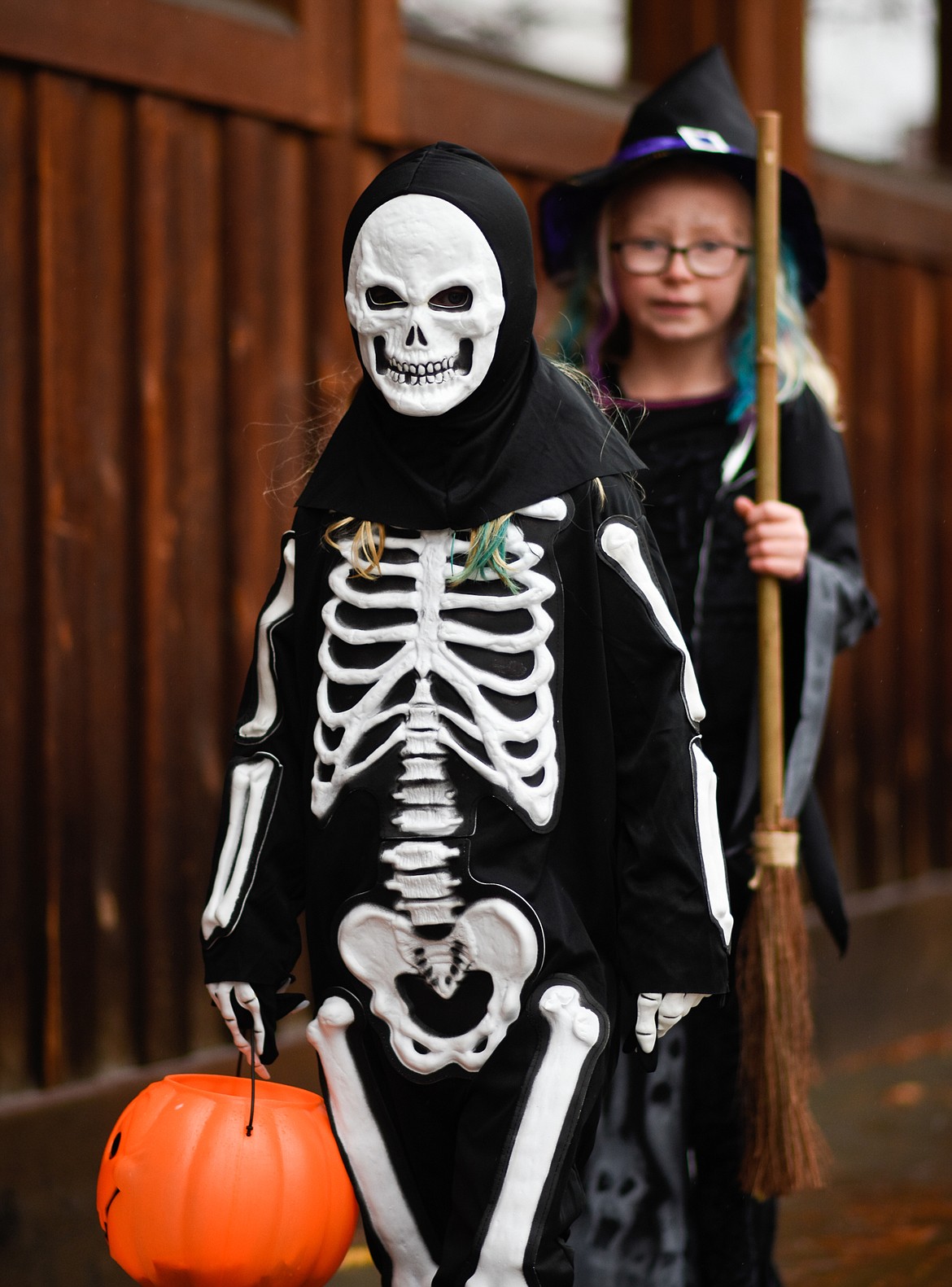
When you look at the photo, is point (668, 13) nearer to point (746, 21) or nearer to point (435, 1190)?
point (746, 21)

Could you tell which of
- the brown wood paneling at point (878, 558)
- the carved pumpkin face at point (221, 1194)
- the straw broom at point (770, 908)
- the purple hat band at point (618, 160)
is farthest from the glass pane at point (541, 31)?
the carved pumpkin face at point (221, 1194)

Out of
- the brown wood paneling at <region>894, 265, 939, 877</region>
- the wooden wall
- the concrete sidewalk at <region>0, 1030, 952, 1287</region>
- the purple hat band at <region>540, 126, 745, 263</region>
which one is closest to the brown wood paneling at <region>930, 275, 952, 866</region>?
the brown wood paneling at <region>894, 265, 939, 877</region>

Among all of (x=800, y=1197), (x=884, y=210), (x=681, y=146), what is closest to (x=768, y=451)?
(x=681, y=146)

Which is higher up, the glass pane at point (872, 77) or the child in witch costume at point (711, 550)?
the glass pane at point (872, 77)

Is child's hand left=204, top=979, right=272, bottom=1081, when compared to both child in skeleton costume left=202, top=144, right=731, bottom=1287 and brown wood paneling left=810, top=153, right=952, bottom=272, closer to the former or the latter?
child in skeleton costume left=202, top=144, right=731, bottom=1287

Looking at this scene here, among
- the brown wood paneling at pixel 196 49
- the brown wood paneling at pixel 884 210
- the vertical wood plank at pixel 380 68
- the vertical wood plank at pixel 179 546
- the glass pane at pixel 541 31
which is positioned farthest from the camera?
the brown wood paneling at pixel 884 210

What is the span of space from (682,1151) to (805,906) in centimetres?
295

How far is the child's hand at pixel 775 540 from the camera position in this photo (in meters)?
3.29

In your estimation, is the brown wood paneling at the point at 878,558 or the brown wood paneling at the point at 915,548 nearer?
the brown wood paneling at the point at 878,558

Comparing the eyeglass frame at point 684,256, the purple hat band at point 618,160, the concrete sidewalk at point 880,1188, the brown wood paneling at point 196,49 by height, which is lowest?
the concrete sidewalk at point 880,1188

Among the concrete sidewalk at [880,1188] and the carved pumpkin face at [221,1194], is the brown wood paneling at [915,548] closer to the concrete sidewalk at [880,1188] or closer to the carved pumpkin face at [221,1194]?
the concrete sidewalk at [880,1188]

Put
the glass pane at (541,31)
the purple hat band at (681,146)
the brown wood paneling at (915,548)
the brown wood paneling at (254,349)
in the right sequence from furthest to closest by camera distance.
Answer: the brown wood paneling at (915,548)
the glass pane at (541,31)
the brown wood paneling at (254,349)
the purple hat band at (681,146)

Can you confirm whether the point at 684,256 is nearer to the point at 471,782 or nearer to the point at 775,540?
the point at 775,540

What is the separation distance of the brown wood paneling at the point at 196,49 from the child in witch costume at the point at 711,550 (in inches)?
43.8
